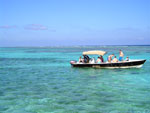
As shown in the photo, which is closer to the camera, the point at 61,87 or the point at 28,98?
the point at 28,98

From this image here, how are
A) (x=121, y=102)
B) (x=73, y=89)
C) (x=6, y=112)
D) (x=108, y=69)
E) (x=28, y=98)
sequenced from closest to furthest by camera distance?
(x=6, y=112) < (x=121, y=102) < (x=28, y=98) < (x=73, y=89) < (x=108, y=69)

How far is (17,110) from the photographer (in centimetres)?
998

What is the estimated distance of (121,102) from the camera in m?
11.0

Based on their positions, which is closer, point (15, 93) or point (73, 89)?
point (15, 93)

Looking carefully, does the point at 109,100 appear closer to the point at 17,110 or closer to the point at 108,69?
the point at 17,110

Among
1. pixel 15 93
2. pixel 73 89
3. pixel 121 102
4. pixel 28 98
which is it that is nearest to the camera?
pixel 121 102

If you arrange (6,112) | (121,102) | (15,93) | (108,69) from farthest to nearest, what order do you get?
1. (108,69)
2. (15,93)
3. (121,102)
4. (6,112)

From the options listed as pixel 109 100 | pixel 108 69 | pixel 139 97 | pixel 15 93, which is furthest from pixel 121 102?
pixel 108 69

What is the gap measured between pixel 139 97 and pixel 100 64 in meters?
12.6

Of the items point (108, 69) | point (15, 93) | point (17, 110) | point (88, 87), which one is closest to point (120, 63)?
point (108, 69)

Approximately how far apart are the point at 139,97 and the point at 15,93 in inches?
275

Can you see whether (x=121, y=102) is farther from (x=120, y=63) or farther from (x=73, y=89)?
(x=120, y=63)

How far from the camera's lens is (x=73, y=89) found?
13984mm

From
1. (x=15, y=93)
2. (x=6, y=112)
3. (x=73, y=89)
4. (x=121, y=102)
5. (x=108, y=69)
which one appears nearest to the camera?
(x=6, y=112)
